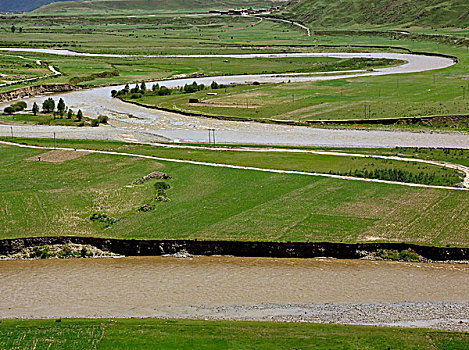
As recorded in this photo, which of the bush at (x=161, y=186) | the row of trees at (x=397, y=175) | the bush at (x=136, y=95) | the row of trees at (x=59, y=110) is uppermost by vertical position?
the bush at (x=136, y=95)

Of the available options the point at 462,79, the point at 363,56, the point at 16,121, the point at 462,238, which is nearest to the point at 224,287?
the point at 462,238

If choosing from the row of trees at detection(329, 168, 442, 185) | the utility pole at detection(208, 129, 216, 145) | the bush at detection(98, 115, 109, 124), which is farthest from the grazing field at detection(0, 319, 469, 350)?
the bush at detection(98, 115, 109, 124)

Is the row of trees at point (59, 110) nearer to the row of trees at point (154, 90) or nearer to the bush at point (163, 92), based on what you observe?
the row of trees at point (154, 90)

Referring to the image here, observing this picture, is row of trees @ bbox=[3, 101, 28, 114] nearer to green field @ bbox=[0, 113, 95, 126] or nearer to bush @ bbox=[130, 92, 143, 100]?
green field @ bbox=[0, 113, 95, 126]

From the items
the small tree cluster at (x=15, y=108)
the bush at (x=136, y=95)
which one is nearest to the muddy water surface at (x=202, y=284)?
the small tree cluster at (x=15, y=108)

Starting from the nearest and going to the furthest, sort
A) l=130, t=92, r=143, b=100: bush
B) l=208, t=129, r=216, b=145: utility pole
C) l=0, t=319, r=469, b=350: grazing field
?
1. l=0, t=319, r=469, b=350: grazing field
2. l=208, t=129, r=216, b=145: utility pole
3. l=130, t=92, r=143, b=100: bush

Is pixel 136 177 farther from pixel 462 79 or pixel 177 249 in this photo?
pixel 462 79
